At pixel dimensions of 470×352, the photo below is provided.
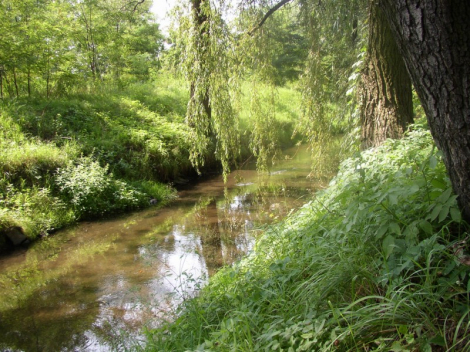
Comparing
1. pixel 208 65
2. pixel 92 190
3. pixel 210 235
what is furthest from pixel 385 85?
pixel 92 190

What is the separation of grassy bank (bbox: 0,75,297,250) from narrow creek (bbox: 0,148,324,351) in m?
0.53

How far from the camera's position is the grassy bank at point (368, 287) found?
1.74 meters

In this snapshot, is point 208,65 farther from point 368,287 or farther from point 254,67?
point 368,287

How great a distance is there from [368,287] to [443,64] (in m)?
1.22

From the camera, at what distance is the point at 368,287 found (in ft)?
6.93

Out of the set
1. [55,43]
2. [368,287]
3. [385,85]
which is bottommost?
[368,287]

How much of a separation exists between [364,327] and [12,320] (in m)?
3.91

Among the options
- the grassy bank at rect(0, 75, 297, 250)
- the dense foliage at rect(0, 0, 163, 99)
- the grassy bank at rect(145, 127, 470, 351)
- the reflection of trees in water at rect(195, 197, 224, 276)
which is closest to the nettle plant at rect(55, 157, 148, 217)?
the grassy bank at rect(0, 75, 297, 250)

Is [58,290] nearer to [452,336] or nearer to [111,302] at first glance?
[111,302]

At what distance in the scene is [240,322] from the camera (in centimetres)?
225

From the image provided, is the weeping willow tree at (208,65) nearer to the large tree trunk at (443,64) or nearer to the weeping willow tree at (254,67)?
the weeping willow tree at (254,67)

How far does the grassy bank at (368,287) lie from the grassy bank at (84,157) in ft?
12.9

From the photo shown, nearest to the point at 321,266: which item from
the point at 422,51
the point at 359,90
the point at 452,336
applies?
the point at 452,336

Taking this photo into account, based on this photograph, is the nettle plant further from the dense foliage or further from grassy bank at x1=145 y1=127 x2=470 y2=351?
grassy bank at x1=145 y1=127 x2=470 y2=351
